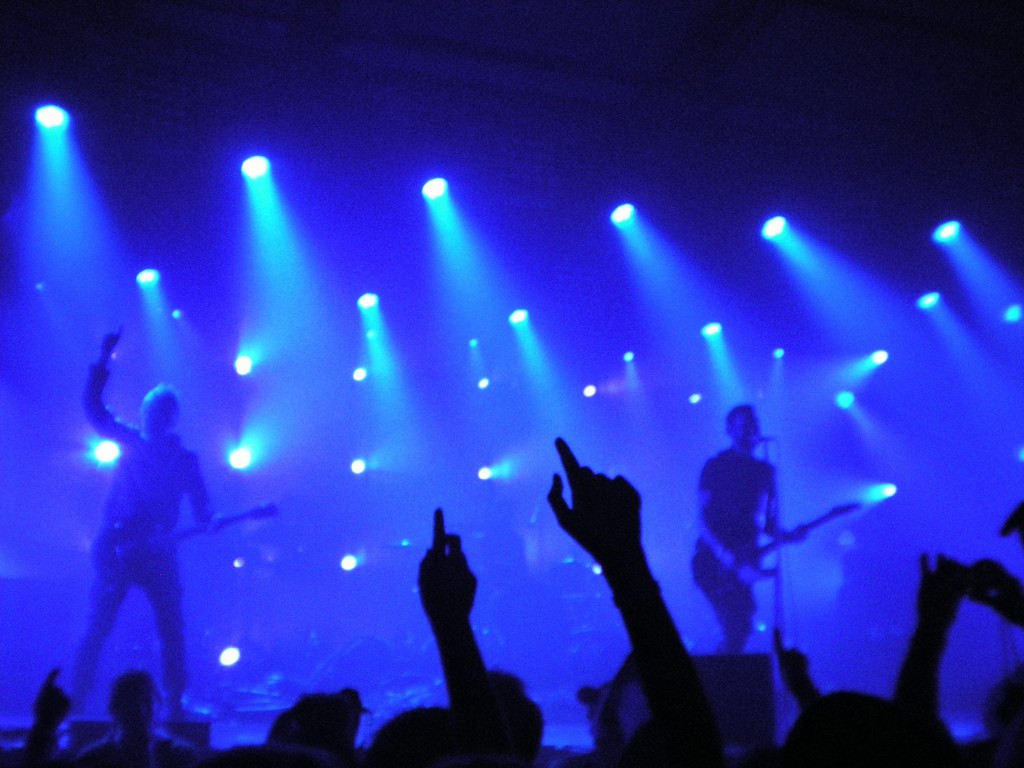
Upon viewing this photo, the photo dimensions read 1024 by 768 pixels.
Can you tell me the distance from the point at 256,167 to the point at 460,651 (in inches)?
282

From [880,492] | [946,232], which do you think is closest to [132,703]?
[946,232]

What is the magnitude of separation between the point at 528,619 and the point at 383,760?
29.6 ft

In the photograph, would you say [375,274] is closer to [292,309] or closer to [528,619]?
[292,309]

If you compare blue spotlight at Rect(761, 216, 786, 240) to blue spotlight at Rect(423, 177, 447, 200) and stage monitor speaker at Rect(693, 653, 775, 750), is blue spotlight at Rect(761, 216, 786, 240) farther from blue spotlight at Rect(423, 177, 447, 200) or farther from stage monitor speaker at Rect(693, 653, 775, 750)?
stage monitor speaker at Rect(693, 653, 775, 750)

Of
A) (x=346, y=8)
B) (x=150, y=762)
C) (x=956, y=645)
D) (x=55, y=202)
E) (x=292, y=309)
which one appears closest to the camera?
(x=150, y=762)

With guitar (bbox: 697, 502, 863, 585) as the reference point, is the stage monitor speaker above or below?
below

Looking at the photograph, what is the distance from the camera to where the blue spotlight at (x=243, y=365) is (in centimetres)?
1217

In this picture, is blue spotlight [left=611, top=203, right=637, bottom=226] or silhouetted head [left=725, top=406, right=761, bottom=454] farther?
blue spotlight [left=611, top=203, right=637, bottom=226]

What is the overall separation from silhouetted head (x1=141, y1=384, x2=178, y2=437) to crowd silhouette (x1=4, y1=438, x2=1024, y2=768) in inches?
152

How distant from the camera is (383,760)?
1.72m

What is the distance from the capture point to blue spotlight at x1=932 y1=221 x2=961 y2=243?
30.1 ft

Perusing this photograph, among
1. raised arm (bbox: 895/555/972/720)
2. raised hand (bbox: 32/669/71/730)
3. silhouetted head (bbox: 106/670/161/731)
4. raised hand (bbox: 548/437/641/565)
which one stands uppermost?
silhouetted head (bbox: 106/670/161/731)

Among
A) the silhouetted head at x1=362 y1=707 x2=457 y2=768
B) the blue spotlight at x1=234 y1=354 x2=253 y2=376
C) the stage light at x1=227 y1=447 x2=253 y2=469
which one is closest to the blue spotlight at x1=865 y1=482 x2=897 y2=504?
the stage light at x1=227 y1=447 x2=253 y2=469

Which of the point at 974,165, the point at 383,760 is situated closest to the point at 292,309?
the point at 974,165
